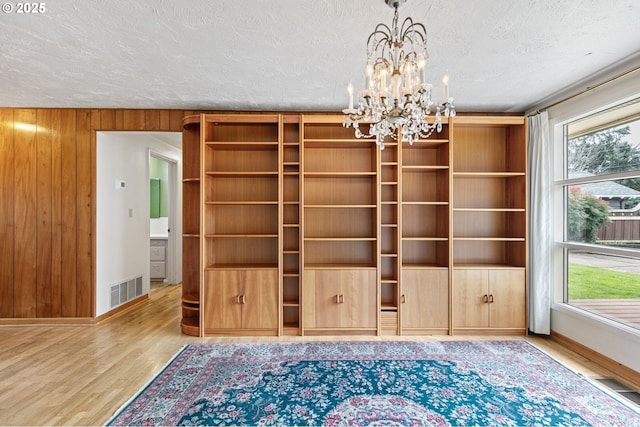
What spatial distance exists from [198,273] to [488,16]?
3.59 metres

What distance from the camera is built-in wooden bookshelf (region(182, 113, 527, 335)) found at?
3412 millimetres

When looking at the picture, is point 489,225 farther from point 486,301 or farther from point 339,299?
point 339,299

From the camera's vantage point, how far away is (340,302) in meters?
3.41

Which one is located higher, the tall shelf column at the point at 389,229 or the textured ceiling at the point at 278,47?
the textured ceiling at the point at 278,47

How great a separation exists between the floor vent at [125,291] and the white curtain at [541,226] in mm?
4927

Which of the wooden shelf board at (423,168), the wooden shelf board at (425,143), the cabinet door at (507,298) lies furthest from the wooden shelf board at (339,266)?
the wooden shelf board at (425,143)

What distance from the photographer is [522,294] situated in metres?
3.44

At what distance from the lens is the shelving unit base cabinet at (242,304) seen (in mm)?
3408

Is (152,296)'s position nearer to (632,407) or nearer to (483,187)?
(483,187)

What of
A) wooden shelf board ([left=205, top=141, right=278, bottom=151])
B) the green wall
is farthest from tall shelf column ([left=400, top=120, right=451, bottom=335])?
the green wall

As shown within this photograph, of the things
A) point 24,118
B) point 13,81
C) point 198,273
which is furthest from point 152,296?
point 13,81

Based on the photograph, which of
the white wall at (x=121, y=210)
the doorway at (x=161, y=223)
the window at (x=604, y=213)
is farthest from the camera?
the doorway at (x=161, y=223)

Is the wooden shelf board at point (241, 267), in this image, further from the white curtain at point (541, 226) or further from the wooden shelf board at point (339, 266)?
the white curtain at point (541, 226)

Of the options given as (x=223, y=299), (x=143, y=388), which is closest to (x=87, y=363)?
(x=143, y=388)
